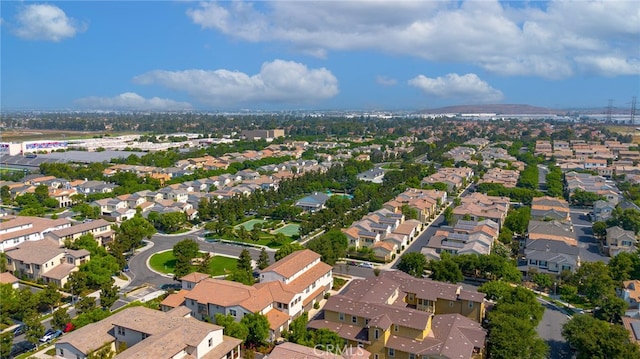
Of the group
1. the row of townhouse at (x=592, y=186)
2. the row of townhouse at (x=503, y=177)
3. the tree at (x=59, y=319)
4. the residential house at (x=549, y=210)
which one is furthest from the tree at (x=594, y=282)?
the row of townhouse at (x=503, y=177)

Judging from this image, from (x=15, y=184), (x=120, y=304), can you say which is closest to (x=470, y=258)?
(x=120, y=304)

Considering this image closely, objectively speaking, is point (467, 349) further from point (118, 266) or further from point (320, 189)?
point (320, 189)

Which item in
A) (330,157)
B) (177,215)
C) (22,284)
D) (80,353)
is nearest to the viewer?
(80,353)

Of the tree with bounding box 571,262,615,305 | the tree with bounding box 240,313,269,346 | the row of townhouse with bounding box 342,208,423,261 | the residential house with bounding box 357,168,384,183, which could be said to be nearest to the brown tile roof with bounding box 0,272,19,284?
the tree with bounding box 240,313,269,346

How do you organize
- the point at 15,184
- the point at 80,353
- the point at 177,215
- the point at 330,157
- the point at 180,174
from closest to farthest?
the point at 80,353 → the point at 177,215 → the point at 15,184 → the point at 180,174 → the point at 330,157

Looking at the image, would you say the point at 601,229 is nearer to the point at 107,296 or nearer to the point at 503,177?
the point at 503,177

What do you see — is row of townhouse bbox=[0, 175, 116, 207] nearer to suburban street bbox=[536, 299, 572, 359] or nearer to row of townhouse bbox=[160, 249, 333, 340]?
row of townhouse bbox=[160, 249, 333, 340]
